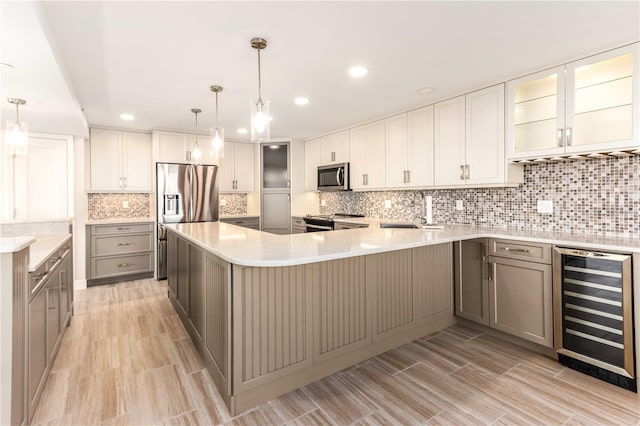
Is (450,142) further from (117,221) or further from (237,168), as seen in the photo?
(117,221)

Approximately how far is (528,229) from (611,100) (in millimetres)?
1220

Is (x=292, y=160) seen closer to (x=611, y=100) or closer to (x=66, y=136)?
(x=66, y=136)

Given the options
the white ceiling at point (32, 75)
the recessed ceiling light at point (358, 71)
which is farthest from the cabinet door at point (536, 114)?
the white ceiling at point (32, 75)

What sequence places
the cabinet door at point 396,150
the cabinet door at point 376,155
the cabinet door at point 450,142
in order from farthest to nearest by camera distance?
the cabinet door at point 376,155 → the cabinet door at point 396,150 → the cabinet door at point 450,142

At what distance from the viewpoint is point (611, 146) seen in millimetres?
2312

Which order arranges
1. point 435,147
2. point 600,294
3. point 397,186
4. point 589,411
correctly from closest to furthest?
point 589,411 → point 600,294 → point 435,147 → point 397,186

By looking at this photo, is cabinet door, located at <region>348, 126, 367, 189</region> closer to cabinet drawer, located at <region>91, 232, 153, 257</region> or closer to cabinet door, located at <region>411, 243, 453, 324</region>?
cabinet door, located at <region>411, 243, 453, 324</region>

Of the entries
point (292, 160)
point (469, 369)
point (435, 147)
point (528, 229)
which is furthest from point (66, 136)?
point (528, 229)

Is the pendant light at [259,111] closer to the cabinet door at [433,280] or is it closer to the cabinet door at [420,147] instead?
the cabinet door at [433,280]

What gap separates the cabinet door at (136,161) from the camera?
193 inches

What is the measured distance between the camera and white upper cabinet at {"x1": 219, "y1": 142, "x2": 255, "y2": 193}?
562cm

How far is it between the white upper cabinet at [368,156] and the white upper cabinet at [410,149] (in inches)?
4.6

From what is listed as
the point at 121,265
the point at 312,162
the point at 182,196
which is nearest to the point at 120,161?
the point at 182,196

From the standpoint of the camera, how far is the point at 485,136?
3.12 metres
